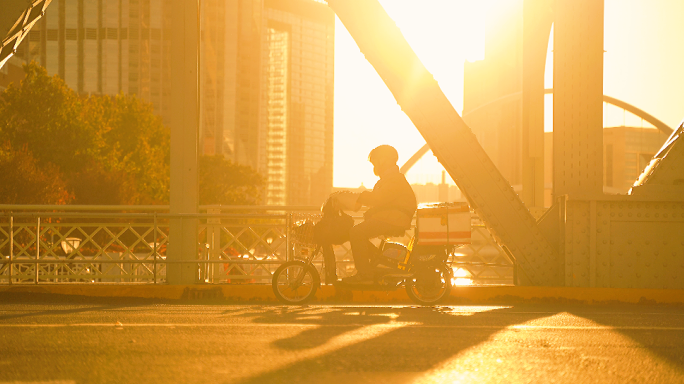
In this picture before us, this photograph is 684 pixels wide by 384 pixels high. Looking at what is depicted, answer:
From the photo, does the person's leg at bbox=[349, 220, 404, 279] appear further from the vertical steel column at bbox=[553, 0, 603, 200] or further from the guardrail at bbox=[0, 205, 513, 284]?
the vertical steel column at bbox=[553, 0, 603, 200]

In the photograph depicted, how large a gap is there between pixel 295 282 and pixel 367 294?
1.27m

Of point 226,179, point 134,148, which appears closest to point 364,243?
point 134,148

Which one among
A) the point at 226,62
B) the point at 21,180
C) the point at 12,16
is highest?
the point at 226,62

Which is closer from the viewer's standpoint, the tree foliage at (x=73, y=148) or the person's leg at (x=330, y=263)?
the person's leg at (x=330, y=263)

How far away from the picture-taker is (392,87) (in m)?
9.00

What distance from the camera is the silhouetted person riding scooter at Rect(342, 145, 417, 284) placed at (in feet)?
25.9

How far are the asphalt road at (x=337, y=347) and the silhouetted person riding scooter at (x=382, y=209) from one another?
1185mm

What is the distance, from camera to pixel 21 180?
115ft

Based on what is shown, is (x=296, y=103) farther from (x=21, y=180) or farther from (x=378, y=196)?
(x=378, y=196)

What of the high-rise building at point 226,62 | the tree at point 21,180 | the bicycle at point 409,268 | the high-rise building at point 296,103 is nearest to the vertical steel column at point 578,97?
the bicycle at point 409,268

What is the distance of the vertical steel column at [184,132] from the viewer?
34.0 ft

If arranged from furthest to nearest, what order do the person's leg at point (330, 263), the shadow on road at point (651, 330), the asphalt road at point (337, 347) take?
the person's leg at point (330, 263) → the shadow on road at point (651, 330) → the asphalt road at point (337, 347)

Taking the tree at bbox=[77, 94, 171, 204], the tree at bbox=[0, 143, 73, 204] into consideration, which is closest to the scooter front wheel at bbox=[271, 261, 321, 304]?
the tree at bbox=[0, 143, 73, 204]

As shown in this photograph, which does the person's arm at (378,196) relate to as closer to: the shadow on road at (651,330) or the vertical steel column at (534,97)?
the shadow on road at (651,330)
